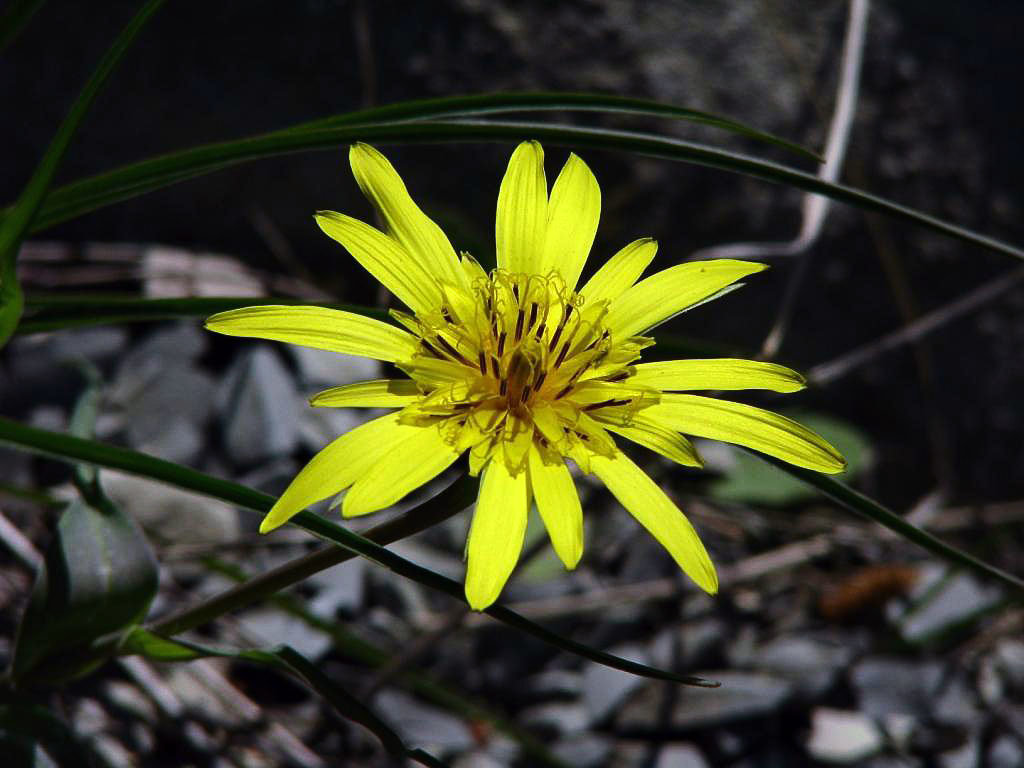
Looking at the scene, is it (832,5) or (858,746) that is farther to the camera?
(832,5)

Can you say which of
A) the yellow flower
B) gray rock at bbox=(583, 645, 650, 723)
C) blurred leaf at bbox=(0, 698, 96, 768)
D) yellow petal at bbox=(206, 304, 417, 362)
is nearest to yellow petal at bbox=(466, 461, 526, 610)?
the yellow flower

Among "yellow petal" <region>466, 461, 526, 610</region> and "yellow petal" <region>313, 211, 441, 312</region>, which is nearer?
"yellow petal" <region>466, 461, 526, 610</region>

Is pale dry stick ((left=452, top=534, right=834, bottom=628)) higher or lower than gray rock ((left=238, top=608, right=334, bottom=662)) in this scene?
higher

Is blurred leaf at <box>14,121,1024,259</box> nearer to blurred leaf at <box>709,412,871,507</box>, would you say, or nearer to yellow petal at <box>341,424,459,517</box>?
yellow petal at <box>341,424,459,517</box>

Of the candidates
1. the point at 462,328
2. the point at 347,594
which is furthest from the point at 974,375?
the point at 462,328

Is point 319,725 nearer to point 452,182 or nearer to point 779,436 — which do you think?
point 779,436

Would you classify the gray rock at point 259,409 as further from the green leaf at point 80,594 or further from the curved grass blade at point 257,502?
the curved grass blade at point 257,502

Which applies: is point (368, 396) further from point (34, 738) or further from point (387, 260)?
point (34, 738)
